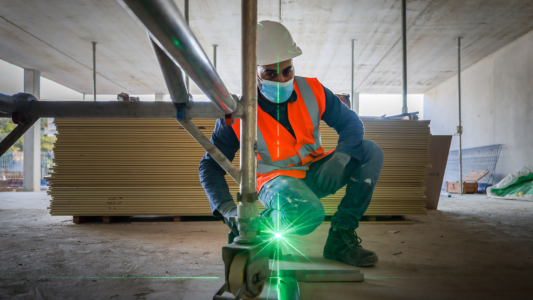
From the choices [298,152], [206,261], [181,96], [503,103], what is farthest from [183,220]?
[503,103]

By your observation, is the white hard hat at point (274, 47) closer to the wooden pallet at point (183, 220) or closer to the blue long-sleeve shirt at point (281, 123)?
the blue long-sleeve shirt at point (281, 123)

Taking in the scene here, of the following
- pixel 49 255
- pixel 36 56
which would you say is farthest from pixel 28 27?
pixel 49 255

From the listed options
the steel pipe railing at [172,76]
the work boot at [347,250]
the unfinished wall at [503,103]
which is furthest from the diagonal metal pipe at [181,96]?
the unfinished wall at [503,103]

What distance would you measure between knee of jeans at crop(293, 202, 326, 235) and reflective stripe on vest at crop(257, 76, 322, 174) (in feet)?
1.13

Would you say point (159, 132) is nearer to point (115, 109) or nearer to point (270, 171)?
point (270, 171)

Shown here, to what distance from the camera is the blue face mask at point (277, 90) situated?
1924 mm

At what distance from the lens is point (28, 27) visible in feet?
25.1

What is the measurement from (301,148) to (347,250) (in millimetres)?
698

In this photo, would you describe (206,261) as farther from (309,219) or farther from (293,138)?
(293,138)

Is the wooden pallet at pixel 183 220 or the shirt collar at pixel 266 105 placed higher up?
the shirt collar at pixel 266 105

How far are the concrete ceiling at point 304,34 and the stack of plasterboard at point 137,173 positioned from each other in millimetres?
3814

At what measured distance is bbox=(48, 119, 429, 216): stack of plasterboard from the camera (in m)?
3.82

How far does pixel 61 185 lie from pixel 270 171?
3123 mm

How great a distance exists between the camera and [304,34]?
26.7 ft
